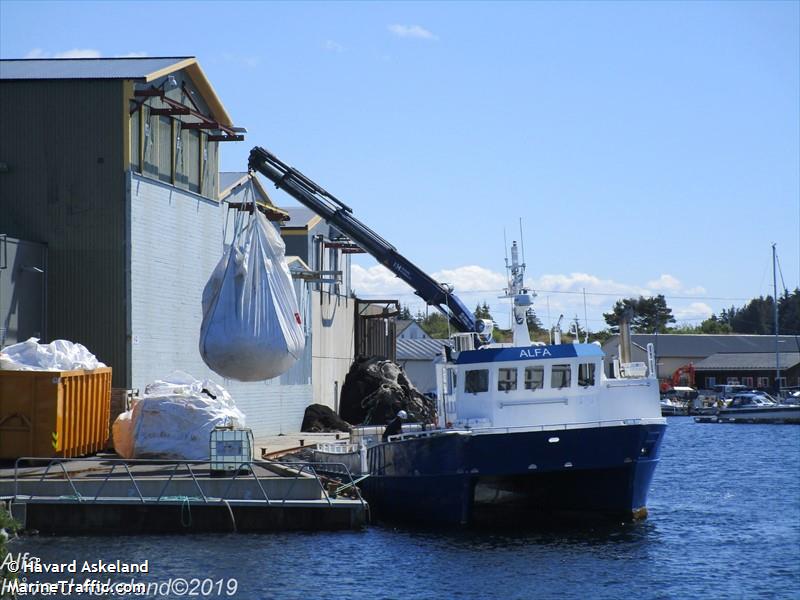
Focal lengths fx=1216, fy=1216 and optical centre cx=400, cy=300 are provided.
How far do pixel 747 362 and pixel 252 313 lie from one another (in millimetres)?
85579

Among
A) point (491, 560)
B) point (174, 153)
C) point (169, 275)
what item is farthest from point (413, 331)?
point (491, 560)

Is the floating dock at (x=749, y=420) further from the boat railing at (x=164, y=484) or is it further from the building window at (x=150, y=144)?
the boat railing at (x=164, y=484)

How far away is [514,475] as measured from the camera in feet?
82.6

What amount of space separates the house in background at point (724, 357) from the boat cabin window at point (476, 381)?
2697 inches

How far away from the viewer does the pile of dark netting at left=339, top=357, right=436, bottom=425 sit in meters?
47.2

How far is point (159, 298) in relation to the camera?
107ft

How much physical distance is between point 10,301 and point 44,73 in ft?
21.2

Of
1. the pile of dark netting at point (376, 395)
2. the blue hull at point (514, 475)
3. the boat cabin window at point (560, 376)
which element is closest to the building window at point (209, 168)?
the blue hull at point (514, 475)

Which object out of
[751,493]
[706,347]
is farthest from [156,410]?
[706,347]

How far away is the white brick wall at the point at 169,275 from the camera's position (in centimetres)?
3156

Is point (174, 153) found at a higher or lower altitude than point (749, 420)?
higher

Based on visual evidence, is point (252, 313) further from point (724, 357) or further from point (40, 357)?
point (724, 357)

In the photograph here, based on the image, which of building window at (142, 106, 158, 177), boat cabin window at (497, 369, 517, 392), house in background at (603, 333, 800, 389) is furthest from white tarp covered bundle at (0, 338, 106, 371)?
house in background at (603, 333, 800, 389)

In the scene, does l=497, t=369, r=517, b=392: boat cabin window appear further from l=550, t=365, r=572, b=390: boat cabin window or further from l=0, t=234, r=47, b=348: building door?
l=0, t=234, r=47, b=348: building door
